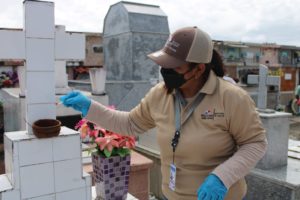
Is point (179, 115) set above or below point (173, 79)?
below

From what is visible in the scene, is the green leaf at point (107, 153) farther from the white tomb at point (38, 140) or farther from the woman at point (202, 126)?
the woman at point (202, 126)

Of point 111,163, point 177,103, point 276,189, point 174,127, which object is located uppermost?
point 177,103

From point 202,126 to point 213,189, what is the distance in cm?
34

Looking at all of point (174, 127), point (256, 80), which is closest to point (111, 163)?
point (174, 127)

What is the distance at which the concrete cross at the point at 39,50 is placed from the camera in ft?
6.48

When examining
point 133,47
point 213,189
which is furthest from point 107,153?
point 133,47

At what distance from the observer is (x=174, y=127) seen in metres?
1.86

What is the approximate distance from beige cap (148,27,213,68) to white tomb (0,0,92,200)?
0.78 metres

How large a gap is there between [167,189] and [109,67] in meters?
8.73

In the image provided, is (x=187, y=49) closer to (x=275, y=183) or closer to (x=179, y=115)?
(x=179, y=115)

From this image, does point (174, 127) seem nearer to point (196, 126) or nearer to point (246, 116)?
point (196, 126)

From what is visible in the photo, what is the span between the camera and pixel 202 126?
178cm

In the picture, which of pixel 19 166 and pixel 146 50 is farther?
pixel 146 50

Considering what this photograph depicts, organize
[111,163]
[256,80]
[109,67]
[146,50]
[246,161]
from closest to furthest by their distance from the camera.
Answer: [246,161] < [111,163] < [256,80] < [146,50] < [109,67]
